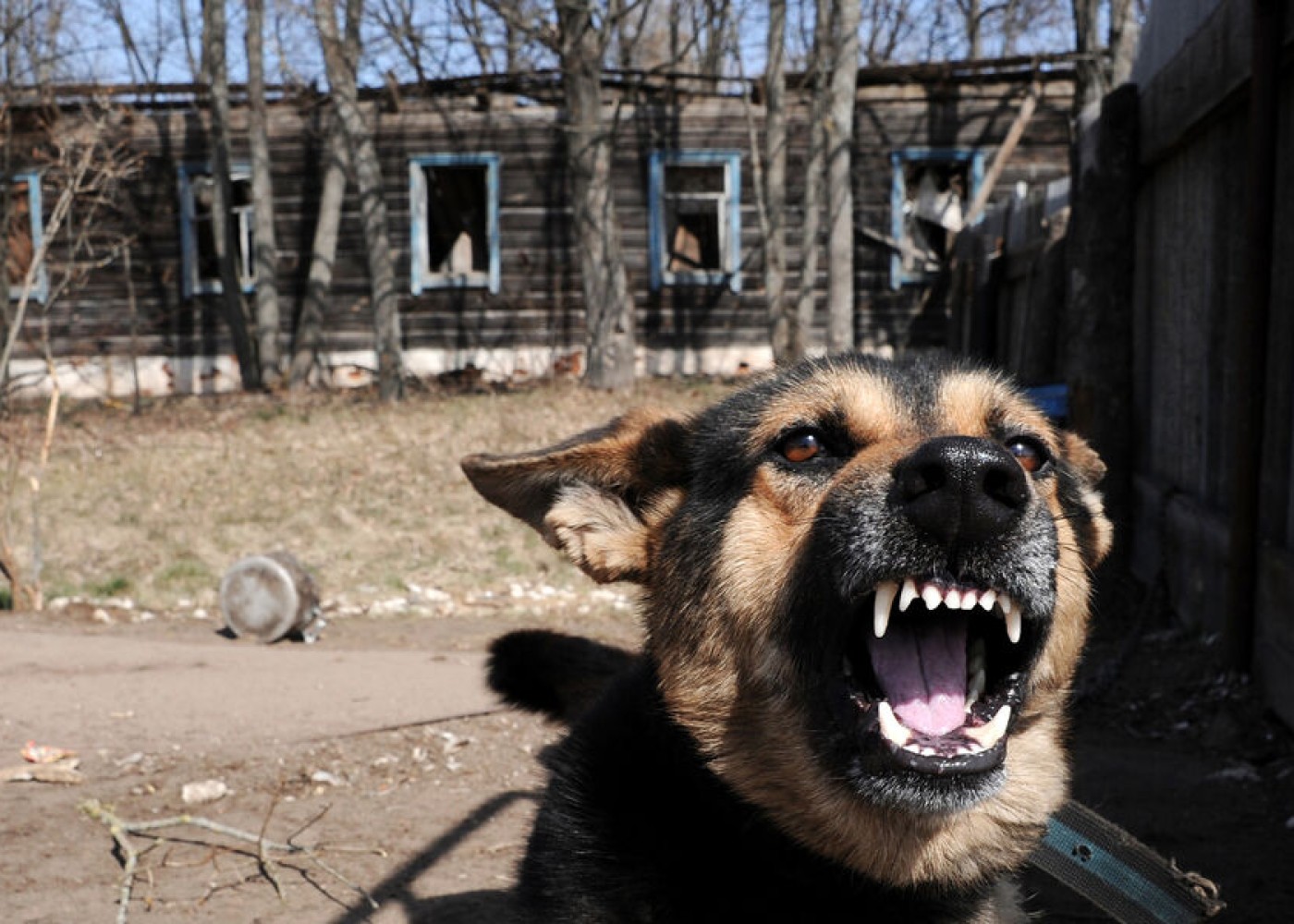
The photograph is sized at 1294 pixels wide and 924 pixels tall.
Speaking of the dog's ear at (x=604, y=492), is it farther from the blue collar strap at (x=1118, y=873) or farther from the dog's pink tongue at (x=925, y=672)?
the blue collar strap at (x=1118, y=873)

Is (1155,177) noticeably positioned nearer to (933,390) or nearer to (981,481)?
(933,390)

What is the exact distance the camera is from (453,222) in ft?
71.8

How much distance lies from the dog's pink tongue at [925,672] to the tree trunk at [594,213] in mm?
13787

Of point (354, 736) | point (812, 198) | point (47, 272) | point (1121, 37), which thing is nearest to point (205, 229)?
point (47, 272)

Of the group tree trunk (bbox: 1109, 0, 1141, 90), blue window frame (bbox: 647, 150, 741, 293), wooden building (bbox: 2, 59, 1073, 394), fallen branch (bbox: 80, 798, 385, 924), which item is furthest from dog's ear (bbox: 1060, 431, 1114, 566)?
blue window frame (bbox: 647, 150, 741, 293)

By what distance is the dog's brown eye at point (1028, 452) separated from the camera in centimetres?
311

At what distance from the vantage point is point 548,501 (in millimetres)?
3338

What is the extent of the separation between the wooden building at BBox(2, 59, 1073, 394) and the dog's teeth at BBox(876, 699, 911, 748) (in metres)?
18.2

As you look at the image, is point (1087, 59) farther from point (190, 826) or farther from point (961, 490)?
point (961, 490)

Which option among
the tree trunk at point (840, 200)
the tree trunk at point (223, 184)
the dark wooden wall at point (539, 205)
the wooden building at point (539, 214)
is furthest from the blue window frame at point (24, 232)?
the tree trunk at point (840, 200)

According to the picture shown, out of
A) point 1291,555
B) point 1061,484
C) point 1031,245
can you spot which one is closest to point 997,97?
point 1031,245

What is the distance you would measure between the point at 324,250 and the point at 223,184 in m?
1.74

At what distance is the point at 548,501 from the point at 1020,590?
1239 mm

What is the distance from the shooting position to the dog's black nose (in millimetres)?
2559
